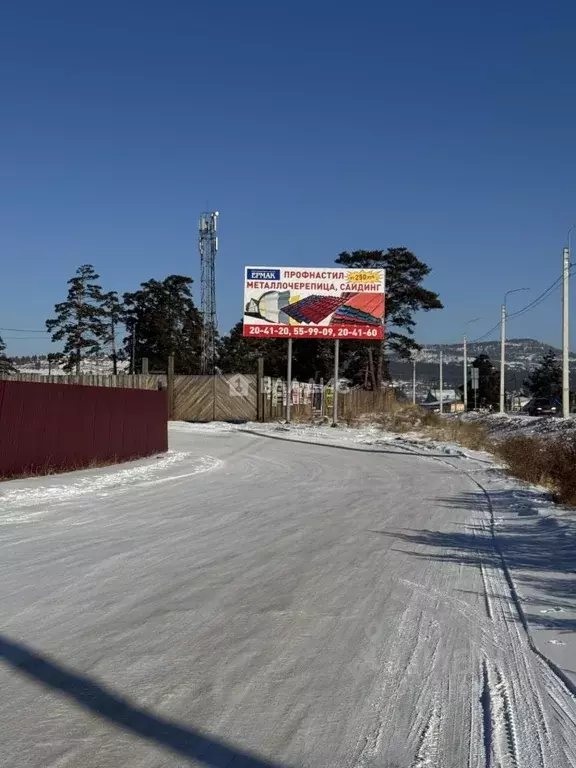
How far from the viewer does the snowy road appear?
13.6 feet

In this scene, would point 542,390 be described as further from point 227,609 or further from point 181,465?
point 227,609

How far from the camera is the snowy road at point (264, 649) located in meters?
4.15

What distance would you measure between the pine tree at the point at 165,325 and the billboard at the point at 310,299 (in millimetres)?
31731

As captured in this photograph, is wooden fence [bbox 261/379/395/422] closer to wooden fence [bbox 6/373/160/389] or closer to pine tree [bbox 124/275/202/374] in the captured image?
wooden fence [bbox 6/373/160/389]

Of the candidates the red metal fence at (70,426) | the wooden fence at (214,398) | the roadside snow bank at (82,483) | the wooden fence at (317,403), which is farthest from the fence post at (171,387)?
the roadside snow bank at (82,483)

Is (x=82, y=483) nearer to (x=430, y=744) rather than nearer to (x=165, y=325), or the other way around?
(x=430, y=744)

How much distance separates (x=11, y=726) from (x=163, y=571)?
384cm

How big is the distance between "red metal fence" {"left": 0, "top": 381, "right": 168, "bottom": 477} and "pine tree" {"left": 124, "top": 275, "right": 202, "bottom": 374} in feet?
164

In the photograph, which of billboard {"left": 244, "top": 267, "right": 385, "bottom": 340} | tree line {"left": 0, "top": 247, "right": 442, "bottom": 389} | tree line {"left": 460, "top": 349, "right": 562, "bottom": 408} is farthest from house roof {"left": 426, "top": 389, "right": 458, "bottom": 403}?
billboard {"left": 244, "top": 267, "right": 385, "bottom": 340}

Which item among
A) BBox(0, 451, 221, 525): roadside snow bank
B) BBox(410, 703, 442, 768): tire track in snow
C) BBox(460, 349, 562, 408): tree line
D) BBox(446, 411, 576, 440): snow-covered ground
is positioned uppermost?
BBox(460, 349, 562, 408): tree line

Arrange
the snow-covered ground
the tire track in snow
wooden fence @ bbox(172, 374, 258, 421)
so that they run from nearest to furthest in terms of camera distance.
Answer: the tire track in snow, the snow-covered ground, wooden fence @ bbox(172, 374, 258, 421)

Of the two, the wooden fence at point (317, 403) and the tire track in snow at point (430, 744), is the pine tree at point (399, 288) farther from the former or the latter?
the tire track in snow at point (430, 744)

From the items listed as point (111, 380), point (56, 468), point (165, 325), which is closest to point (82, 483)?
point (56, 468)

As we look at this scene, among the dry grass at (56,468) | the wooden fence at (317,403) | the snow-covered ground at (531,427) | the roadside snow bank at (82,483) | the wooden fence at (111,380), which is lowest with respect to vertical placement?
the roadside snow bank at (82,483)
